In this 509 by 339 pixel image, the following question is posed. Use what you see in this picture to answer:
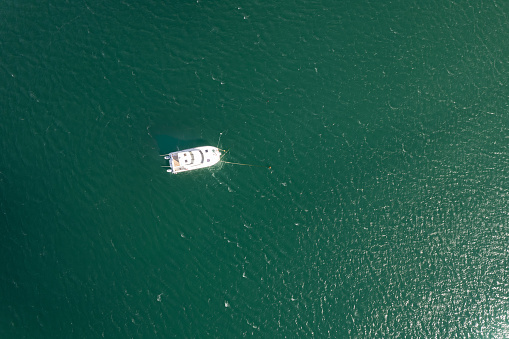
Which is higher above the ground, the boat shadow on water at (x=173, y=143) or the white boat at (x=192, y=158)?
the boat shadow on water at (x=173, y=143)

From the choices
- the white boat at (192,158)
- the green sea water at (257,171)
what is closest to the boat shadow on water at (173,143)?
the green sea water at (257,171)

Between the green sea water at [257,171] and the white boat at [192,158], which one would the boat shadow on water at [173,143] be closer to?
the green sea water at [257,171]

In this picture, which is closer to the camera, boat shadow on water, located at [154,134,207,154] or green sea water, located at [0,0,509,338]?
green sea water, located at [0,0,509,338]

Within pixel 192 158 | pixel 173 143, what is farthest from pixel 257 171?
pixel 173 143

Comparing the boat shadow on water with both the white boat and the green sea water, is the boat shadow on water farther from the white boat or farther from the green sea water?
the white boat

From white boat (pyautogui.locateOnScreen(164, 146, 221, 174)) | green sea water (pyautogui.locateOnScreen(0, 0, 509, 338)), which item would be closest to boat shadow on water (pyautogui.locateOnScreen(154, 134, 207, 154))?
green sea water (pyautogui.locateOnScreen(0, 0, 509, 338))

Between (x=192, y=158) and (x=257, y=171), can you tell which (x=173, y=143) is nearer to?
(x=192, y=158)

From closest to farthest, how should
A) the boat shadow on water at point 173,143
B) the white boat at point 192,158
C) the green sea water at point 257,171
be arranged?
1. the white boat at point 192,158
2. the green sea water at point 257,171
3. the boat shadow on water at point 173,143
